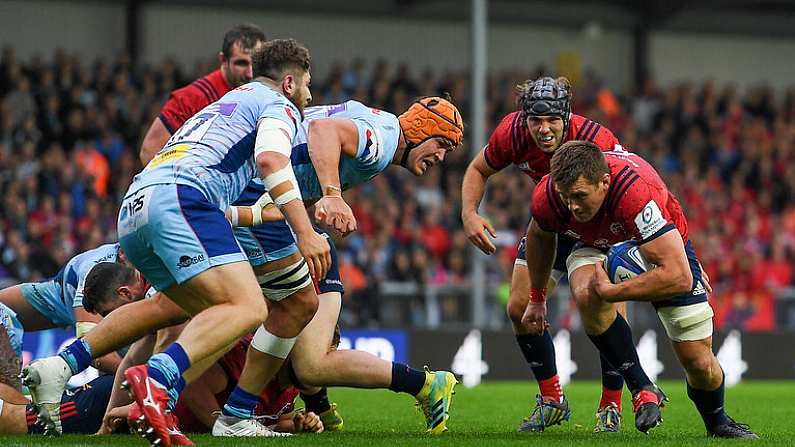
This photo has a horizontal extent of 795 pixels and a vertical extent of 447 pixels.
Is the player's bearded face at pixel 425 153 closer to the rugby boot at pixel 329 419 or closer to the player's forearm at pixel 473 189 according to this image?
the player's forearm at pixel 473 189

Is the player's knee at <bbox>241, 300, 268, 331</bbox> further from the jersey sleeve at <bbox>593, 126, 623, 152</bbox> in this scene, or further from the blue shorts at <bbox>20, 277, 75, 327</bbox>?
the blue shorts at <bbox>20, 277, 75, 327</bbox>

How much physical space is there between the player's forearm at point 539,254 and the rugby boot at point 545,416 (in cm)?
68

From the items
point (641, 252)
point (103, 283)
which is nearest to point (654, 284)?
point (641, 252)

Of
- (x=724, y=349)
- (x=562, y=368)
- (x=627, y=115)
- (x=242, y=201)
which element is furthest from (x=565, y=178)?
(x=627, y=115)

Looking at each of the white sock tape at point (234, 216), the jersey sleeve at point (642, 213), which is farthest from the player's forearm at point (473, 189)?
the white sock tape at point (234, 216)

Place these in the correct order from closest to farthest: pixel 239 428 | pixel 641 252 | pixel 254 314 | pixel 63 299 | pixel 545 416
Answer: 1. pixel 254 314
2. pixel 641 252
3. pixel 239 428
4. pixel 545 416
5. pixel 63 299

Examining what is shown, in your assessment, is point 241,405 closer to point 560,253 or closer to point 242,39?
point 560,253

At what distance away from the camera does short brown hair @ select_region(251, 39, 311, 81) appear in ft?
20.6

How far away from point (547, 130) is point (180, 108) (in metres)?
2.54

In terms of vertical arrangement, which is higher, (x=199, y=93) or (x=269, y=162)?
(x=199, y=93)

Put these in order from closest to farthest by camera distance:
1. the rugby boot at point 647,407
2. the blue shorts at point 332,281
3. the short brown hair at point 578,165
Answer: the short brown hair at point 578,165
the rugby boot at point 647,407
the blue shorts at point 332,281

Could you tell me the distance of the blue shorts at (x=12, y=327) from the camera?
7.10m

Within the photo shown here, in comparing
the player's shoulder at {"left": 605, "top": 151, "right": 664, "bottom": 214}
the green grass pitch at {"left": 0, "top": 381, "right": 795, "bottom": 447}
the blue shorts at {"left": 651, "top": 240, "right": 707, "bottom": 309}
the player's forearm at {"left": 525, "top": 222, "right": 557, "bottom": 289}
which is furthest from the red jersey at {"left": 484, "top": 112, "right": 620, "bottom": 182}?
the green grass pitch at {"left": 0, "top": 381, "right": 795, "bottom": 447}

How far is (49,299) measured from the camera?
8.09 m
